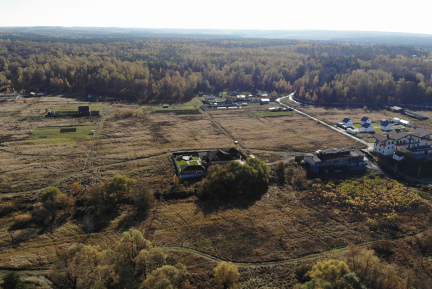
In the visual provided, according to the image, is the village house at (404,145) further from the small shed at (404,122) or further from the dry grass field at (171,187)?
the small shed at (404,122)

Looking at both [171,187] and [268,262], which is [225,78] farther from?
[268,262]

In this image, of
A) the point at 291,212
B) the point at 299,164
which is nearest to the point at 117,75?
the point at 299,164

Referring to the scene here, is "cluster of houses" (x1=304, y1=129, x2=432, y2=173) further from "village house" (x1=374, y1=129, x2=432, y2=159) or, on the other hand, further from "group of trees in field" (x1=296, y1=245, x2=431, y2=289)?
"group of trees in field" (x1=296, y1=245, x2=431, y2=289)

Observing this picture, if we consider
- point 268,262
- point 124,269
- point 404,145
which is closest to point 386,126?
point 404,145

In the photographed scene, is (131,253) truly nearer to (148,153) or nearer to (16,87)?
(148,153)

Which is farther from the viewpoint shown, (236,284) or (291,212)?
(291,212)

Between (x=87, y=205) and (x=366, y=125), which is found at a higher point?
(x=366, y=125)

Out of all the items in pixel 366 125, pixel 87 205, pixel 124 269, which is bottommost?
pixel 87 205
